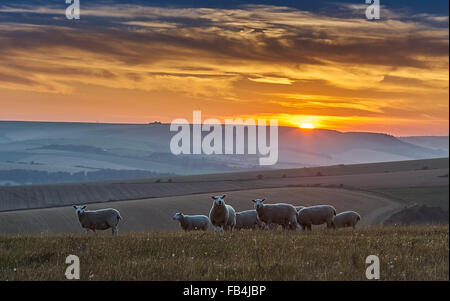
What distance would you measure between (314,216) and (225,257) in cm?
1391

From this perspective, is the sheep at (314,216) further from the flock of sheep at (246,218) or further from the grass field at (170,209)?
the grass field at (170,209)

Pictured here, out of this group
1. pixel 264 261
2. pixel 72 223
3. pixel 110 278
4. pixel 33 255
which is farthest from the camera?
pixel 72 223

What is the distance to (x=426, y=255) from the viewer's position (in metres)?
14.2

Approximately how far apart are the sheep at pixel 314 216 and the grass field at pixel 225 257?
9260 millimetres

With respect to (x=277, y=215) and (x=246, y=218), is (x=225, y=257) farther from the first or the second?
(x=246, y=218)

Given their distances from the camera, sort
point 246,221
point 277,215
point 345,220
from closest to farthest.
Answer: point 277,215
point 246,221
point 345,220

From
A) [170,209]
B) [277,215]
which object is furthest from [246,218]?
[170,209]

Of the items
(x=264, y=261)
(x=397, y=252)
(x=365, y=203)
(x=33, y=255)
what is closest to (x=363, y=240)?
(x=397, y=252)

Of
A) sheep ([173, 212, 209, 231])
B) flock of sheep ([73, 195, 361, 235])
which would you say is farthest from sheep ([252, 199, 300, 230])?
sheep ([173, 212, 209, 231])

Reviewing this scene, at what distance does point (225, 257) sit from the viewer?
13898 mm
